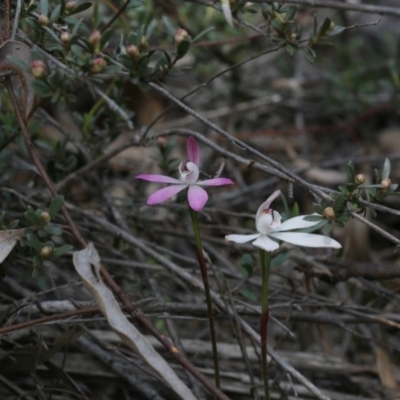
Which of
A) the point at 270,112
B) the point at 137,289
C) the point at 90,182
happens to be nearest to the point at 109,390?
the point at 137,289

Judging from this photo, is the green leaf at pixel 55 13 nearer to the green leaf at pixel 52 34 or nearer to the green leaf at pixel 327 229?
the green leaf at pixel 52 34

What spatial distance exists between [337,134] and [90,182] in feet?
5.09

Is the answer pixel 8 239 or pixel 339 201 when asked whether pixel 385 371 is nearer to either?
pixel 339 201

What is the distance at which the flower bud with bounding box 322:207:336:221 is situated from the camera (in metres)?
1.14

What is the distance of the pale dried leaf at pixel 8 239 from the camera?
1.20 metres

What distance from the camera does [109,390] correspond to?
5.18 feet

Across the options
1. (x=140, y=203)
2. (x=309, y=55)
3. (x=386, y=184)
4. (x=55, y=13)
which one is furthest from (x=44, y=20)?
(x=140, y=203)

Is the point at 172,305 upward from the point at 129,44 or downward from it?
downward

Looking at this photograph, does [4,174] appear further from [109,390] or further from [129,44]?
[129,44]

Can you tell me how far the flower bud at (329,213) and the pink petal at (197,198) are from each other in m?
0.21

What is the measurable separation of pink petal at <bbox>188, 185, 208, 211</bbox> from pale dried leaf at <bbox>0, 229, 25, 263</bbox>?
33cm

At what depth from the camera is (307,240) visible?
105 centimetres

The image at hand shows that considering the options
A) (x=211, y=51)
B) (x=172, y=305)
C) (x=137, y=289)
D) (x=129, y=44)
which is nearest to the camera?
(x=129, y=44)

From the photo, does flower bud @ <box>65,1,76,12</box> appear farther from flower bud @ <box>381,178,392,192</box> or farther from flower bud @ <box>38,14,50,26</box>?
flower bud @ <box>381,178,392,192</box>
